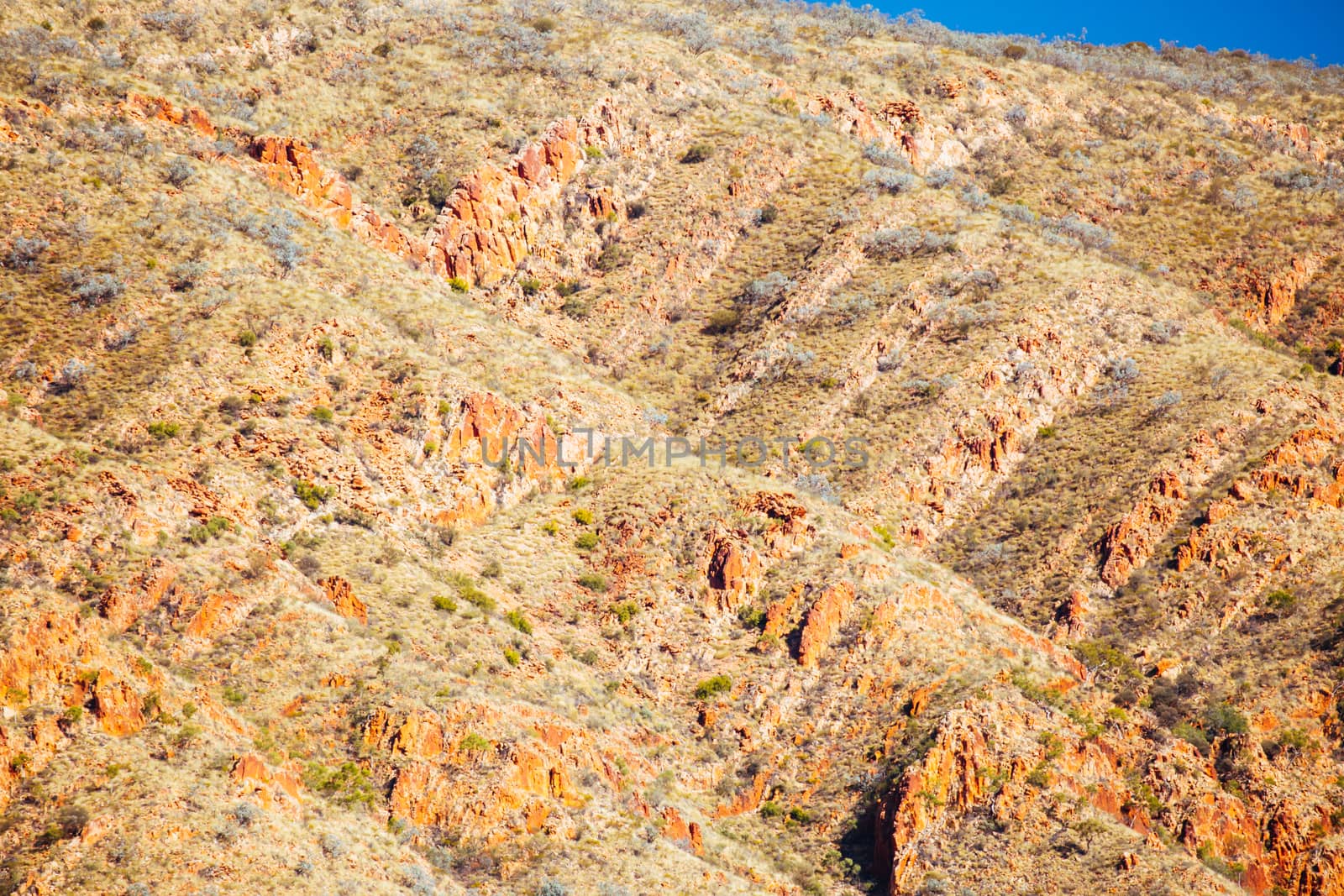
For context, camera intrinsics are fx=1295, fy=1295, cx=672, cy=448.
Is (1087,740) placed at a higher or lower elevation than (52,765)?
higher

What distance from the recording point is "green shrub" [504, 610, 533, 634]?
47.5m

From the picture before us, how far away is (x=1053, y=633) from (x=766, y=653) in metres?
11.3

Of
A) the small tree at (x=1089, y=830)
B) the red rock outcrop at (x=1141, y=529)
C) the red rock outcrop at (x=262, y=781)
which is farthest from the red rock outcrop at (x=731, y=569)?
the red rock outcrop at (x=262, y=781)

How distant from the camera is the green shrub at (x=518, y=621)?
47.5 m

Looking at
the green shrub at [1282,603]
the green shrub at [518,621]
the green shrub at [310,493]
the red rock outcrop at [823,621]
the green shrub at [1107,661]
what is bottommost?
the green shrub at [518,621]

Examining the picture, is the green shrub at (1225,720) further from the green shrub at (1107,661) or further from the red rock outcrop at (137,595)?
the red rock outcrop at (137,595)

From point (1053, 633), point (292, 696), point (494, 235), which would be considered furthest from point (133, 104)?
point (1053, 633)

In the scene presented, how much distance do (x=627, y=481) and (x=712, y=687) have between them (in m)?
10.6

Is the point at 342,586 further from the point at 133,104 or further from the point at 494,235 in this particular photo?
the point at 133,104

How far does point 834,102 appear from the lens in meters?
80.1

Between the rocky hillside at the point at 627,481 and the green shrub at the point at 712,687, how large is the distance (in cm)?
23

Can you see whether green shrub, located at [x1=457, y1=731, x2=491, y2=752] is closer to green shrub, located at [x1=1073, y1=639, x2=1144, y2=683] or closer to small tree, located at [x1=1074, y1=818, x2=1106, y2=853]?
small tree, located at [x1=1074, y1=818, x2=1106, y2=853]

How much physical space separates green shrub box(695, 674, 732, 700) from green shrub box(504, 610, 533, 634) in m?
6.56

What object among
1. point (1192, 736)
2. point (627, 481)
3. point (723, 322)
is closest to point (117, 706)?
point (627, 481)
